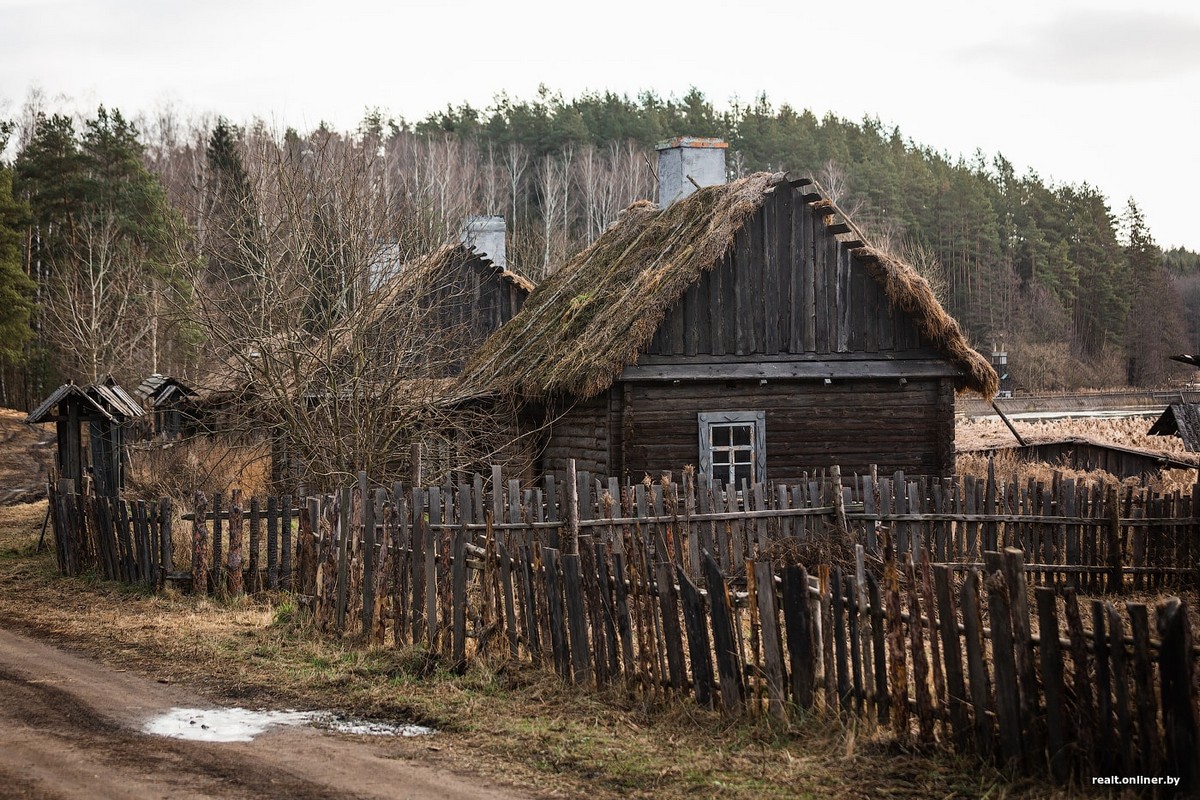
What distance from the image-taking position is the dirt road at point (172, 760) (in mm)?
5980

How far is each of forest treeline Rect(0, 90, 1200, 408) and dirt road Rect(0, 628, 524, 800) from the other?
25.1 metres

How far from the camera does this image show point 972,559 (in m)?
12.8

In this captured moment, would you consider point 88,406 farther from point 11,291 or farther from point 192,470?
point 11,291

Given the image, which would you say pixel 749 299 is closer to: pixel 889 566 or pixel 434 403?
pixel 434 403

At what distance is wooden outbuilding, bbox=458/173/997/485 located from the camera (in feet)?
55.1

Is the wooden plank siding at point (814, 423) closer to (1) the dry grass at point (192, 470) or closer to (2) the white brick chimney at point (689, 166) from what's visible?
(2) the white brick chimney at point (689, 166)

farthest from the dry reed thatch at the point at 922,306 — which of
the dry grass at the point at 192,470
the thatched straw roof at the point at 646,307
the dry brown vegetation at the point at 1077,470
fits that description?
the dry grass at the point at 192,470

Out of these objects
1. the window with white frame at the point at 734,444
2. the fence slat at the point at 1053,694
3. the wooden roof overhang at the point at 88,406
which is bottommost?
the fence slat at the point at 1053,694

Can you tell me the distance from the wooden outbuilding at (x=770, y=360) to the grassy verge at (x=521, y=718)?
6.90 metres

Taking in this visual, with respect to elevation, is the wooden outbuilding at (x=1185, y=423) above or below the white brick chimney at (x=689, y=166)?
below

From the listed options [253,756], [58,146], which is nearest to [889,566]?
[253,756]

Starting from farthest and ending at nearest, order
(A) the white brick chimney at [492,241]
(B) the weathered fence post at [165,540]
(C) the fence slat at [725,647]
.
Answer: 1. (A) the white brick chimney at [492,241]
2. (B) the weathered fence post at [165,540]
3. (C) the fence slat at [725,647]

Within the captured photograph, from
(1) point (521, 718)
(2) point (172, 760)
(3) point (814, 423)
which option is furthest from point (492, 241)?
(2) point (172, 760)

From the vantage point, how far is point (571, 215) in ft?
223
